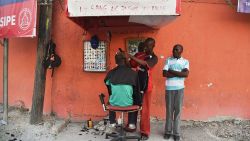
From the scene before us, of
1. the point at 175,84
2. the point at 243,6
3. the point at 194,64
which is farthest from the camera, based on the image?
the point at 194,64

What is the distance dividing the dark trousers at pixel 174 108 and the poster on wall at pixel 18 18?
8.40ft

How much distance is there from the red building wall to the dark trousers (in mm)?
1019

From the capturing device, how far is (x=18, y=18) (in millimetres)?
7246

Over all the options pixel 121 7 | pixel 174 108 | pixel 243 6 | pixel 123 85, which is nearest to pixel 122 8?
pixel 121 7

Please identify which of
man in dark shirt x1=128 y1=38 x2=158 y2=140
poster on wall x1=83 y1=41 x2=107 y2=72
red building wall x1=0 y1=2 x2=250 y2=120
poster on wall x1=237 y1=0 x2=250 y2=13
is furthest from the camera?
poster on wall x1=83 y1=41 x2=107 y2=72

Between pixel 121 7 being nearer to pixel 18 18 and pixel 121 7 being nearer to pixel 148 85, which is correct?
pixel 148 85

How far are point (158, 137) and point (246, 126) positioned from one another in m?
1.86

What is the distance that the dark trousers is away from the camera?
7.11 metres

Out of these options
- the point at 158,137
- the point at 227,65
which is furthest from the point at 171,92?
the point at 227,65

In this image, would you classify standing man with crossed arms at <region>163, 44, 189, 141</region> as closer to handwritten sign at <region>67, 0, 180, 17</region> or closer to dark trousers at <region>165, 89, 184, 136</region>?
dark trousers at <region>165, 89, 184, 136</region>

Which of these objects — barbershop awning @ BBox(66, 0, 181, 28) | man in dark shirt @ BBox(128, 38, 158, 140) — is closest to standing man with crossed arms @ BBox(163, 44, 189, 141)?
man in dark shirt @ BBox(128, 38, 158, 140)

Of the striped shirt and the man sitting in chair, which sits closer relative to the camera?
the man sitting in chair

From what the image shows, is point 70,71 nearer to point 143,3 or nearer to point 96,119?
point 96,119

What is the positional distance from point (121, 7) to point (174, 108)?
206 centimetres
